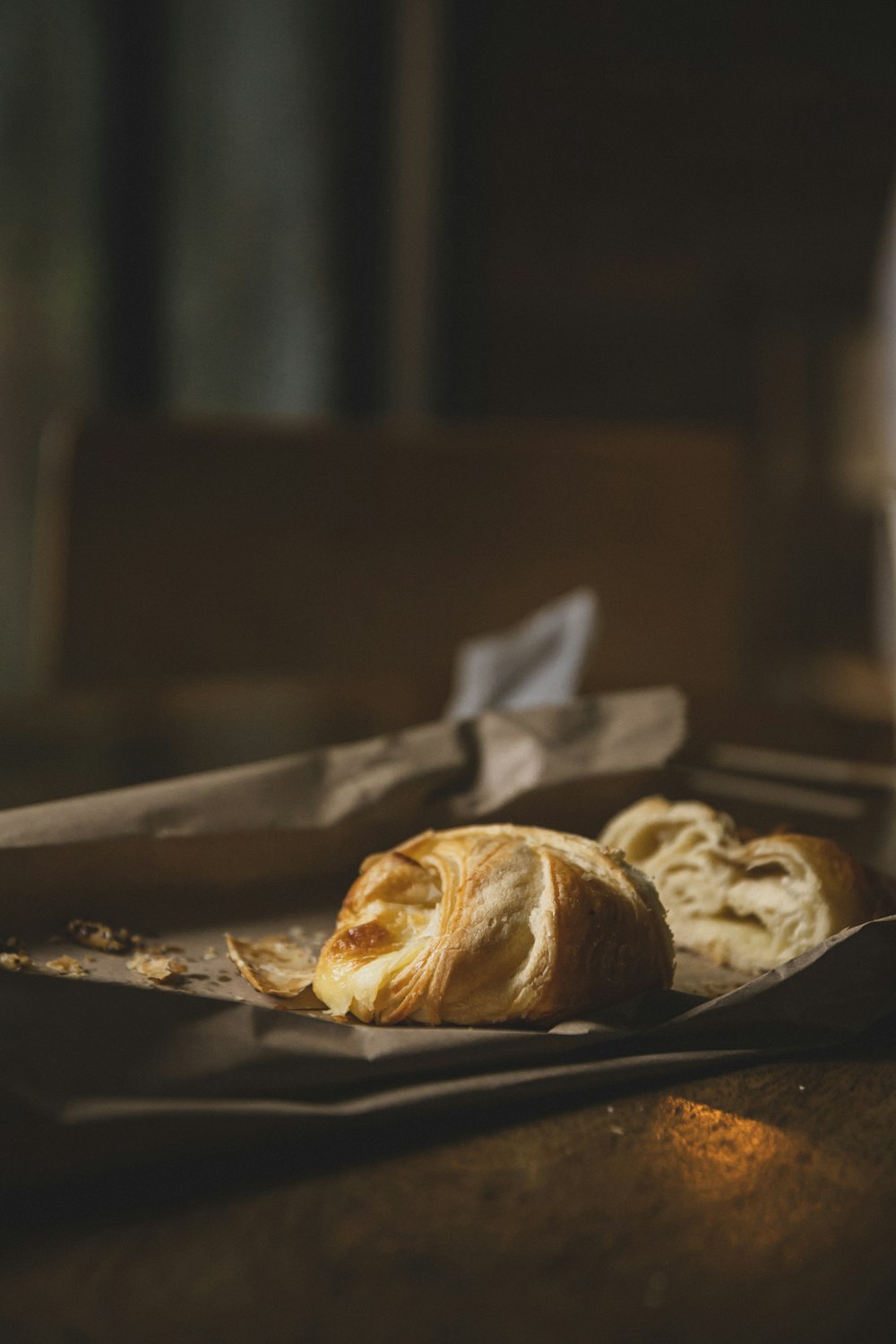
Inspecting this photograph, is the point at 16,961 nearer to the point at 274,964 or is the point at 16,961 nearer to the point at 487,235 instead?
the point at 274,964

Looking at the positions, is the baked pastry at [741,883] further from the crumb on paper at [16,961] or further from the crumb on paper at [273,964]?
the crumb on paper at [16,961]

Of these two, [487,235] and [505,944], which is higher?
[487,235]

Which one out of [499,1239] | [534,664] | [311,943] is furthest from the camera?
[534,664]

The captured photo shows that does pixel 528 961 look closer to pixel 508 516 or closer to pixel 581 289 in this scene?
pixel 508 516

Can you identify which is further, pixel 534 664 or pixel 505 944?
pixel 534 664

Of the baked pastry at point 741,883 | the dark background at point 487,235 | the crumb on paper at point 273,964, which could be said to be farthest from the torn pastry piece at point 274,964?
the dark background at point 487,235

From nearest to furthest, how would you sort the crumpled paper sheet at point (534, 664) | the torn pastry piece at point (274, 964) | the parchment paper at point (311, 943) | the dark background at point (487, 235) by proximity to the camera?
the parchment paper at point (311, 943) < the torn pastry piece at point (274, 964) < the crumpled paper sheet at point (534, 664) < the dark background at point (487, 235)

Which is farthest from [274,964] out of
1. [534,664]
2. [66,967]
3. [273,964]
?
[534,664]

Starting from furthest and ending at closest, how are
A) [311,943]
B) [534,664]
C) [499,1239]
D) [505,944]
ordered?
[534,664] < [311,943] < [505,944] < [499,1239]
